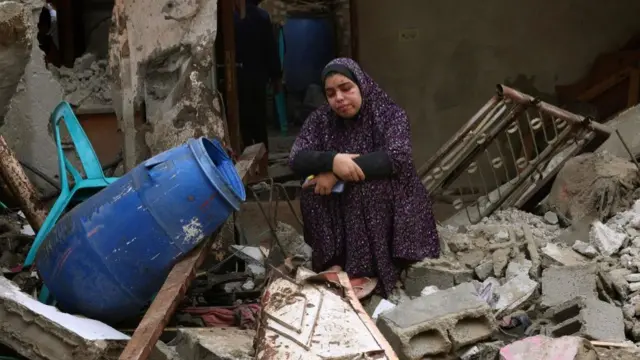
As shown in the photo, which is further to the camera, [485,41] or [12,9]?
[485,41]

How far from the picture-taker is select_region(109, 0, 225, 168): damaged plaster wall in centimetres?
397

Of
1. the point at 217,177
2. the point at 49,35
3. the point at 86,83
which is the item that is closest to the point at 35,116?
the point at 86,83

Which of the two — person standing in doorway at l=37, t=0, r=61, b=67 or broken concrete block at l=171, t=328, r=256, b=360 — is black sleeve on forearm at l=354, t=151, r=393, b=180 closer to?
broken concrete block at l=171, t=328, r=256, b=360

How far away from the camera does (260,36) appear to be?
6.52 metres

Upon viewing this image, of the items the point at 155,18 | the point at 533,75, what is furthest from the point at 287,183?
the point at 155,18

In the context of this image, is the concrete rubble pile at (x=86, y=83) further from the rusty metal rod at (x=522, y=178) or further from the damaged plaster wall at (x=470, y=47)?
the rusty metal rod at (x=522, y=178)

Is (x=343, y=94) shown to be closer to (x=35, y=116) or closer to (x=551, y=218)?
(x=551, y=218)

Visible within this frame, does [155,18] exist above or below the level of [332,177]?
above

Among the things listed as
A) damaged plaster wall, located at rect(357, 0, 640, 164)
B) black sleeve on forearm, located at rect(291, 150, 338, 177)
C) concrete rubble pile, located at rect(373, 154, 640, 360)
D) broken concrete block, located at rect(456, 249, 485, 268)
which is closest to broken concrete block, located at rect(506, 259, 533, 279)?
concrete rubble pile, located at rect(373, 154, 640, 360)

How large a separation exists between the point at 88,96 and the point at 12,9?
7.49ft

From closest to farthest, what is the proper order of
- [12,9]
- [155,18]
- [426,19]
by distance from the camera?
[12,9], [155,18], [426,19]

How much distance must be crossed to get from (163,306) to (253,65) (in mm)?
4290

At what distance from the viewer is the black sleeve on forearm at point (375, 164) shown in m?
3.35

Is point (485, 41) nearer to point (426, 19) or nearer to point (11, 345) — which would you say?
point (426, 19)
